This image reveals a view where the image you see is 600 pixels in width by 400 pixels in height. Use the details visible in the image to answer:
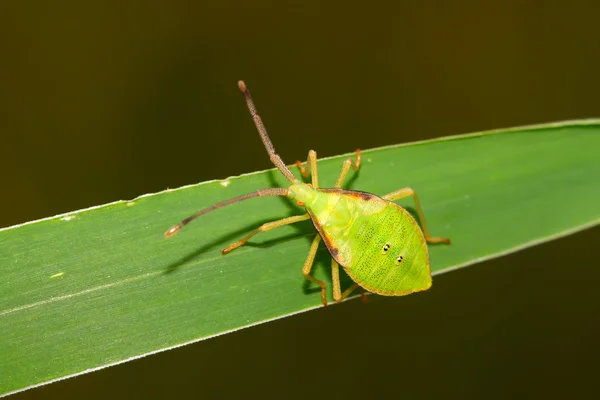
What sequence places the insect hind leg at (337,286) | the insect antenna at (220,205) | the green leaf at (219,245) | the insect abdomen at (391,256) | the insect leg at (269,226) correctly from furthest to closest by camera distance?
the insect hind leg at (337,286) < the insect abdomen at (391,256) < the insect leg at (269,226) < the insect antenna at (220,205) < the green leaf at (219,245)

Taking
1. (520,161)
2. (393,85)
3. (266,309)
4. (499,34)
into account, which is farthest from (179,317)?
(499,34)

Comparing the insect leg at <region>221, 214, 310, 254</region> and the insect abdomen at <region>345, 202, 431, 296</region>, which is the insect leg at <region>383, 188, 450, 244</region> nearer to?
the insect abdomen at <region>345, 202, 431, 296</region>

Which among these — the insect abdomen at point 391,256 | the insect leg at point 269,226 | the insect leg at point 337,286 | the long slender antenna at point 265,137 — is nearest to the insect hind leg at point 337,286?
the insect leg at point 337,286

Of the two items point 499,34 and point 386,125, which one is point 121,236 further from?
point 499,34

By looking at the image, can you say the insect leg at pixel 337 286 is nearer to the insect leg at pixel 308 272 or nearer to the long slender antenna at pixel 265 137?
the insect leg at pixel 308 272

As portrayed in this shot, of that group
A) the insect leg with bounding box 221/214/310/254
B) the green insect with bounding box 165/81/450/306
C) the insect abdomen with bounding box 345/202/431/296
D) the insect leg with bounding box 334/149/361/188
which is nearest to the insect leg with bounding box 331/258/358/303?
the green insect with bounding box 165/81/450/306

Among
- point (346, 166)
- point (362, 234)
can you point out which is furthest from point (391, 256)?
point (346, 166)
